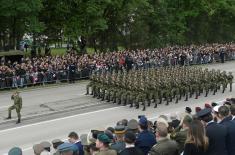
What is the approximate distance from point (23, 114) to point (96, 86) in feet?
15.4

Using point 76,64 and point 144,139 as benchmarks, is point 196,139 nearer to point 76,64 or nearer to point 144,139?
point 144,139

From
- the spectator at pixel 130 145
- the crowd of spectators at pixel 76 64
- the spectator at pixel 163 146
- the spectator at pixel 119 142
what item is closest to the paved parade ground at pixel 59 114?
the crowd of spectators at pixel 76 64

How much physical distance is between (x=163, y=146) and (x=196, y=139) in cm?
54

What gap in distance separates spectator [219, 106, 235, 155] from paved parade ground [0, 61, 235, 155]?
789 centimetres

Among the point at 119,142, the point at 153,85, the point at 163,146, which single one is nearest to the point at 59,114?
the point at 153,85

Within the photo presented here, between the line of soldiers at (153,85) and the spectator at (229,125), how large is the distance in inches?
518

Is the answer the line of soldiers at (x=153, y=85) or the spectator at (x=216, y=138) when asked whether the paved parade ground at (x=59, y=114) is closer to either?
the line of soldiers at (x=153, y=85)

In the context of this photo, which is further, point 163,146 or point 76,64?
point 76,64

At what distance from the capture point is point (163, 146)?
24.3 feet

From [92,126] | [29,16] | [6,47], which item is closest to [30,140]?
[92,126]

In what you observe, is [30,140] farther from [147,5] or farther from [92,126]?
[147,5]

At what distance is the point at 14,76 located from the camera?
27297 mm

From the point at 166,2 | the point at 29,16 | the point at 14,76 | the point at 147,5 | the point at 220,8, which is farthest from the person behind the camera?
the point at 220,8

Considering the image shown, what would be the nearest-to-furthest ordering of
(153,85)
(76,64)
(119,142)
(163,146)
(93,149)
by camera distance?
(163,146) → (93,149) → (119,142) → (153,85) → (76,64)
